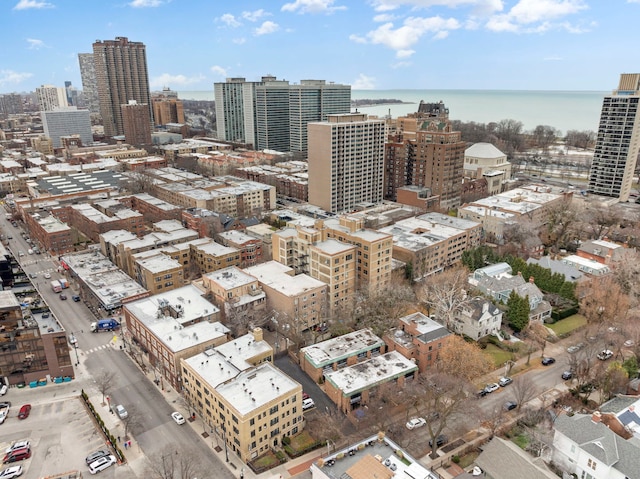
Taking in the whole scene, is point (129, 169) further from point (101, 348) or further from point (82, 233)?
point (101, 348)

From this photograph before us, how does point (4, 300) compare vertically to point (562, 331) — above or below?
above

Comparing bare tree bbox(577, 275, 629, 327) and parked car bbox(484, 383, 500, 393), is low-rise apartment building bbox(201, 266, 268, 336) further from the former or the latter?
bare tree bbox(577, 275, 629, 327)

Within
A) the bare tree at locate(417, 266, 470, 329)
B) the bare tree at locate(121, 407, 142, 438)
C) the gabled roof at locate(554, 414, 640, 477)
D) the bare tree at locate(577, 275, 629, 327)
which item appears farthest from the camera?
the bare tree at locate(577, 275, 629, 327)

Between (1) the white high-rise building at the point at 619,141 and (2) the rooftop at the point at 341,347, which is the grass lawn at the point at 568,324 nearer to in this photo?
(2) the rooftop at the point at 341,347

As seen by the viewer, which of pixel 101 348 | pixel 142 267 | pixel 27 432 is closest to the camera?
pixel 27 432

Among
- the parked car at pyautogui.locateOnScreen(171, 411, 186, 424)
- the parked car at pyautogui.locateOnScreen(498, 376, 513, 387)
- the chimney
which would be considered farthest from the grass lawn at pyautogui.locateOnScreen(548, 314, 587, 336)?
the parked car at pyautogui.locateOnScreen(171, 411, 186, 424)

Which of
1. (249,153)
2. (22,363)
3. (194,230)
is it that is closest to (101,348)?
(22,363)

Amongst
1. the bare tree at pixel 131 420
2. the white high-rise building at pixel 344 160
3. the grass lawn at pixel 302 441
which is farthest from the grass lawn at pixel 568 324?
the white high-rise building at pixel 344 160
